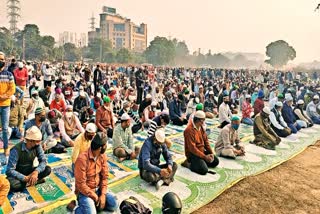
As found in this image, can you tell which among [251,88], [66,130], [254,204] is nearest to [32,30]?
[251,88]

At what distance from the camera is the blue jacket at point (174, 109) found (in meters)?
9.81

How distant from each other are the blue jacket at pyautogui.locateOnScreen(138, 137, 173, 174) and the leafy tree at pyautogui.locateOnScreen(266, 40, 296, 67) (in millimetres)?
77361

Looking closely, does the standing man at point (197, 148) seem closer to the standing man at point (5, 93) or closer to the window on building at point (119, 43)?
the standing man at point (5, 93)

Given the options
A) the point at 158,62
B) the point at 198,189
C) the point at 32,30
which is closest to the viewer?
the point at 198,189

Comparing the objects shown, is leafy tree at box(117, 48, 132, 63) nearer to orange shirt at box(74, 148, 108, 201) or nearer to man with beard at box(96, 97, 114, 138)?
man with beard at box(96, 97, 114, 138)

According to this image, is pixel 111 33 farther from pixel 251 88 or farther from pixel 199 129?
pixel 199 129

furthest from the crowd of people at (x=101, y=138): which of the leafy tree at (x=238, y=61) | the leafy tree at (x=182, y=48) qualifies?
the leafy tree at (x=238, y=61)

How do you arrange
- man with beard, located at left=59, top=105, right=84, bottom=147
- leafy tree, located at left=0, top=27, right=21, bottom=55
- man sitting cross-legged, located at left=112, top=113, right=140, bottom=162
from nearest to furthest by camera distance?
man sitting cross-legged, located at left=112, top=113, right=140, bottom=162 < man with beard, located at left=59, top=105, right=84, bottom=147 < leafy tree, located at left=0, top=27, right=21, bottom=55

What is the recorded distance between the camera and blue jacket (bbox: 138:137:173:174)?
15.3 ft

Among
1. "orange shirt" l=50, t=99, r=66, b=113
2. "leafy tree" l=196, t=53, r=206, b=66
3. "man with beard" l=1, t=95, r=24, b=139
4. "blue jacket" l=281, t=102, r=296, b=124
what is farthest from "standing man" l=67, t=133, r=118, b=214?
"leafy tree" l=196, t=53, r=206, b=66

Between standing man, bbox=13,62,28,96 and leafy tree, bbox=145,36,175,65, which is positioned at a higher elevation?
leafy tree, bbox=145,36,175,65

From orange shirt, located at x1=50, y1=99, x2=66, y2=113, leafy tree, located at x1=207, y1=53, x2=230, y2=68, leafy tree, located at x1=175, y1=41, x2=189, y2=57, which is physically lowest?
orange shirt, located at x1=50, y1=99, x2=66, y2=113

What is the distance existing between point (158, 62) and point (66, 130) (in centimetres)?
7664

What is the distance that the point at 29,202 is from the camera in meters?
4.01
